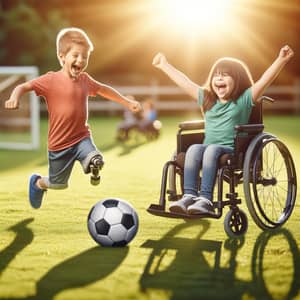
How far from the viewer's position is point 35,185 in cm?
622

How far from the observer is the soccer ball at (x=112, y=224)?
16.1ft

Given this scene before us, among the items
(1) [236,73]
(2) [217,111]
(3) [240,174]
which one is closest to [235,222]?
(3) [240,174]

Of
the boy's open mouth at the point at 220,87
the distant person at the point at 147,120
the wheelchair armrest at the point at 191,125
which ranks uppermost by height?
the boy's open mouth at the point at 220,87

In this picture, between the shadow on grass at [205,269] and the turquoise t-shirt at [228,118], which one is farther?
the turquoise t-shirt at [228,118]

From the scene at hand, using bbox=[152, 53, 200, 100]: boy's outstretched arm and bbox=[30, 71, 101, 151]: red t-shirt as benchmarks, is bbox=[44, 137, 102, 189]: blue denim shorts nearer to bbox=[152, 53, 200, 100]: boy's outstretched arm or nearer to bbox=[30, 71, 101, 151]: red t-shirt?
bbox=[30, 71, 101, 151]: red t-shirt

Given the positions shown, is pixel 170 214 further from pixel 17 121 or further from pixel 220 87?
pixel 17 121

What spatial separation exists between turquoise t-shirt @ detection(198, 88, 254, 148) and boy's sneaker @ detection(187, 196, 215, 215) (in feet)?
1.80

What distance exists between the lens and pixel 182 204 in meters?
5.11

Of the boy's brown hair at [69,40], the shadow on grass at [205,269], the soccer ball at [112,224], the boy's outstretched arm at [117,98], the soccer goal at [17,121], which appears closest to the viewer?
the shadow on grass at [205,269]

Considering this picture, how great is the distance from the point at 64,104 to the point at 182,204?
1.32m

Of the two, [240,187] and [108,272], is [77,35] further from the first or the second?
[240,187]

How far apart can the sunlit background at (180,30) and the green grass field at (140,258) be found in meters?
18.8

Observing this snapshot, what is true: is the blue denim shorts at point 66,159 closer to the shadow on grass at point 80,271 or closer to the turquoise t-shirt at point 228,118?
the turquoise t-shirt at point 228,118

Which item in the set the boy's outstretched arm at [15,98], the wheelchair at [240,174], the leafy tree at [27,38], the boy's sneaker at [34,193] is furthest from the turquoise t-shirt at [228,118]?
the leafy tree at [27,38]
